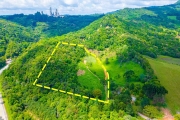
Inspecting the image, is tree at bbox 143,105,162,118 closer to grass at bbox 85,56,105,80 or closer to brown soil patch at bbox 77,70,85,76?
grass at bbox 85,56,105,80

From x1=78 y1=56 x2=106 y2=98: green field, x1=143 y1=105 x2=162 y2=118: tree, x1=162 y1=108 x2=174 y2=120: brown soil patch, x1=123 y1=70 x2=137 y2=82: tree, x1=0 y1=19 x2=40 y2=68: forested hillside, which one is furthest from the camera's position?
x1=0 y1=19 x2=40 y2=68: forested hillside

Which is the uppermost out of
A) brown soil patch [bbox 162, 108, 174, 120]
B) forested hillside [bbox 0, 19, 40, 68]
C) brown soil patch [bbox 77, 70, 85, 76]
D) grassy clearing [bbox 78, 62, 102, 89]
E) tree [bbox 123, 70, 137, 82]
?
tree [bbox 123, 70, 137, 82]

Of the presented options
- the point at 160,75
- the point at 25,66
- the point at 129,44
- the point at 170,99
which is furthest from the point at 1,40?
the point at 170,99

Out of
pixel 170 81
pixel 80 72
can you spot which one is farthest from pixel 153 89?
pixel 80 72

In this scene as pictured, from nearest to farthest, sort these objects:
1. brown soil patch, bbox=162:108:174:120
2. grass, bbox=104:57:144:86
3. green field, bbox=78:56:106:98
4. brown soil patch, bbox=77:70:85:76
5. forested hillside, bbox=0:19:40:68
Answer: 1. brown soil patch, bbox=162:108:174:120
2. green field, bbox=78:56:106:98
3. grass, bbox=104:57:144:86
4. brown soil patch, bbox=77:70:85:76
5. forested hillside, bbox=0:19:40:68

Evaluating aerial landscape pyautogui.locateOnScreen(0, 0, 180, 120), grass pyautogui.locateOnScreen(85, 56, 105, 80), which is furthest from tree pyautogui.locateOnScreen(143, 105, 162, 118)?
grass pyautogui.locateOnScreen(85, 56, 105, 80)

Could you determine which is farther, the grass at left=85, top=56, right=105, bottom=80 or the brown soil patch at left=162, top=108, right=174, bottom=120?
the grass at left=85, top=56, right=105, bottom=80

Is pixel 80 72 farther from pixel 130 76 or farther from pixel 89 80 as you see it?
pixel 130 76

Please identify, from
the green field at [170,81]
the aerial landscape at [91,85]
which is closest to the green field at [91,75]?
the aerial landscape at [91,85]
